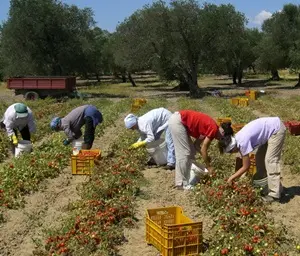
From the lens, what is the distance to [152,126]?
9242mm

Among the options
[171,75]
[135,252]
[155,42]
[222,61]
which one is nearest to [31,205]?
[135,252]

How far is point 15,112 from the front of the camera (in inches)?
400

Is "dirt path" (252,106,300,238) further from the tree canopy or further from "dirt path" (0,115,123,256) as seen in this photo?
the tree canopy

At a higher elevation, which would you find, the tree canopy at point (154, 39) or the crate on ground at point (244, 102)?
the tree canopy at point (154, 39)

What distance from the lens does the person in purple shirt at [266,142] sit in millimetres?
7070

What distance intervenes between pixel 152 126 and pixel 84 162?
1530 mm

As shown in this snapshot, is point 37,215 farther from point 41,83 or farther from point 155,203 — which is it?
point 41,83

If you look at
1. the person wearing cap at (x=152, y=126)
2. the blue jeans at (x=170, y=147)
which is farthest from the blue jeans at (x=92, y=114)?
the blue jeans at (x=170, y=147)

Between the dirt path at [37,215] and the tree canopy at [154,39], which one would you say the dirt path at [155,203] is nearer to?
the dirt path at [37,215]

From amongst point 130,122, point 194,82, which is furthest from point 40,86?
point 130,122

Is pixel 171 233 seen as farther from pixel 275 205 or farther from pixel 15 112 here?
pixel 15 112

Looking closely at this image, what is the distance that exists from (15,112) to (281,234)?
6.45 m

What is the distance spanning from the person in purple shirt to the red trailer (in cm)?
2337

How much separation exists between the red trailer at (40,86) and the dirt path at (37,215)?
20.5 metres
